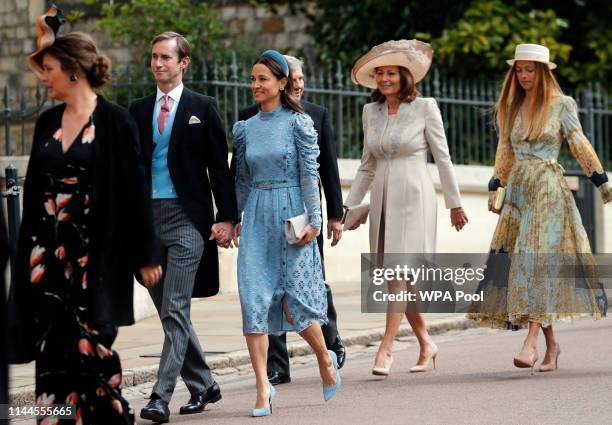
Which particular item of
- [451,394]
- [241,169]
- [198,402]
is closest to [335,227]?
[241,169]

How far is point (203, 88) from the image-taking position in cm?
1495

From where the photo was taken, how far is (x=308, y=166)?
26.6 feet

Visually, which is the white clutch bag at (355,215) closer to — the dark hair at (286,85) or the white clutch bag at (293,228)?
the dark hair at (286,85)

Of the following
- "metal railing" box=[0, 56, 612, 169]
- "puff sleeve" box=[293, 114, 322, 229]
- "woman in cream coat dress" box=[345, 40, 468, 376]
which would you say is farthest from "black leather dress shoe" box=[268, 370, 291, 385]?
"metal railing" box=[0, 56, 612, 169]

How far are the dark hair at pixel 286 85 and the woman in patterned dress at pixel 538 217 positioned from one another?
1.77m

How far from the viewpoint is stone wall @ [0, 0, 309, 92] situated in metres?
→ 23.8

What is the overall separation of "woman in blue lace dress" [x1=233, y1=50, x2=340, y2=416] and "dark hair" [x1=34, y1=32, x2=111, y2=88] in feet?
6.52

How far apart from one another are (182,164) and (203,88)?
23.0ft

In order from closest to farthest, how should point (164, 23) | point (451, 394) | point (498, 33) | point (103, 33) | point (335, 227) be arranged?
point (451, 394)
point (335, 227)
point (498, 33)
point (164, 23)
point (103, 33)

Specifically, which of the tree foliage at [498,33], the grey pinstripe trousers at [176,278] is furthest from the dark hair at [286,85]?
the tree foliage at [498,33]

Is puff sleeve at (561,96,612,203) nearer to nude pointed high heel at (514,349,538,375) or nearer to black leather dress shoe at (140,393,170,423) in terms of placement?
nude pointed high heel at (514,349,538,375)

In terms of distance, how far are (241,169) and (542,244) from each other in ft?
6.59

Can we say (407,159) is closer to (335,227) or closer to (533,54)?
(335,227)

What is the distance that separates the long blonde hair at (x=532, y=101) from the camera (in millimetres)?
9430
